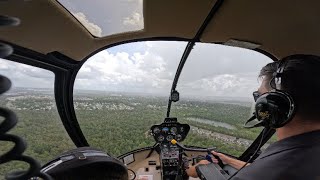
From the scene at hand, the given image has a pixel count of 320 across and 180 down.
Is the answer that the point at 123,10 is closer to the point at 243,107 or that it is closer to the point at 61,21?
the point at 61,21

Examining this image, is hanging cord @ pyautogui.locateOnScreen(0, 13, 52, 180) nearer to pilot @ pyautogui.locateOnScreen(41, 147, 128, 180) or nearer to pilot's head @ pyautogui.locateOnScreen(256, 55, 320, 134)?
pilot @ pyautogui.locateOnScreen(41, 147, 128, 180)

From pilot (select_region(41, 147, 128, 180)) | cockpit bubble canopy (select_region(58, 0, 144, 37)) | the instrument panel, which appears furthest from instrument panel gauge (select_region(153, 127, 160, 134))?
pilot (select_region(41, 147, 128, 180))

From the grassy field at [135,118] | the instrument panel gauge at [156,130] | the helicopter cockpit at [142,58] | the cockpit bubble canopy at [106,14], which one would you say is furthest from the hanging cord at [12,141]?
the grassy field at [135,118]

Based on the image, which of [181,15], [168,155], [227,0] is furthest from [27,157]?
[168,155]

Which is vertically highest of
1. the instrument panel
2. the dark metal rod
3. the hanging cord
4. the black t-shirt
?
the dark metal rod

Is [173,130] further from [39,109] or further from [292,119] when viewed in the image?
[292,119]

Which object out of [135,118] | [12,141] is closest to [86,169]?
[12,141]

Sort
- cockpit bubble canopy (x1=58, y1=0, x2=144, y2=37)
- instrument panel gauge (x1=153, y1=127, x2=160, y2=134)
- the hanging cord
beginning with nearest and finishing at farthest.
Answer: the hanging cord, cockpit bubble canopy (x1=58, y1=0, x2=144, y2=37), instrument panel gauge (x1=153, y1=127, x2=160, y2=134)
